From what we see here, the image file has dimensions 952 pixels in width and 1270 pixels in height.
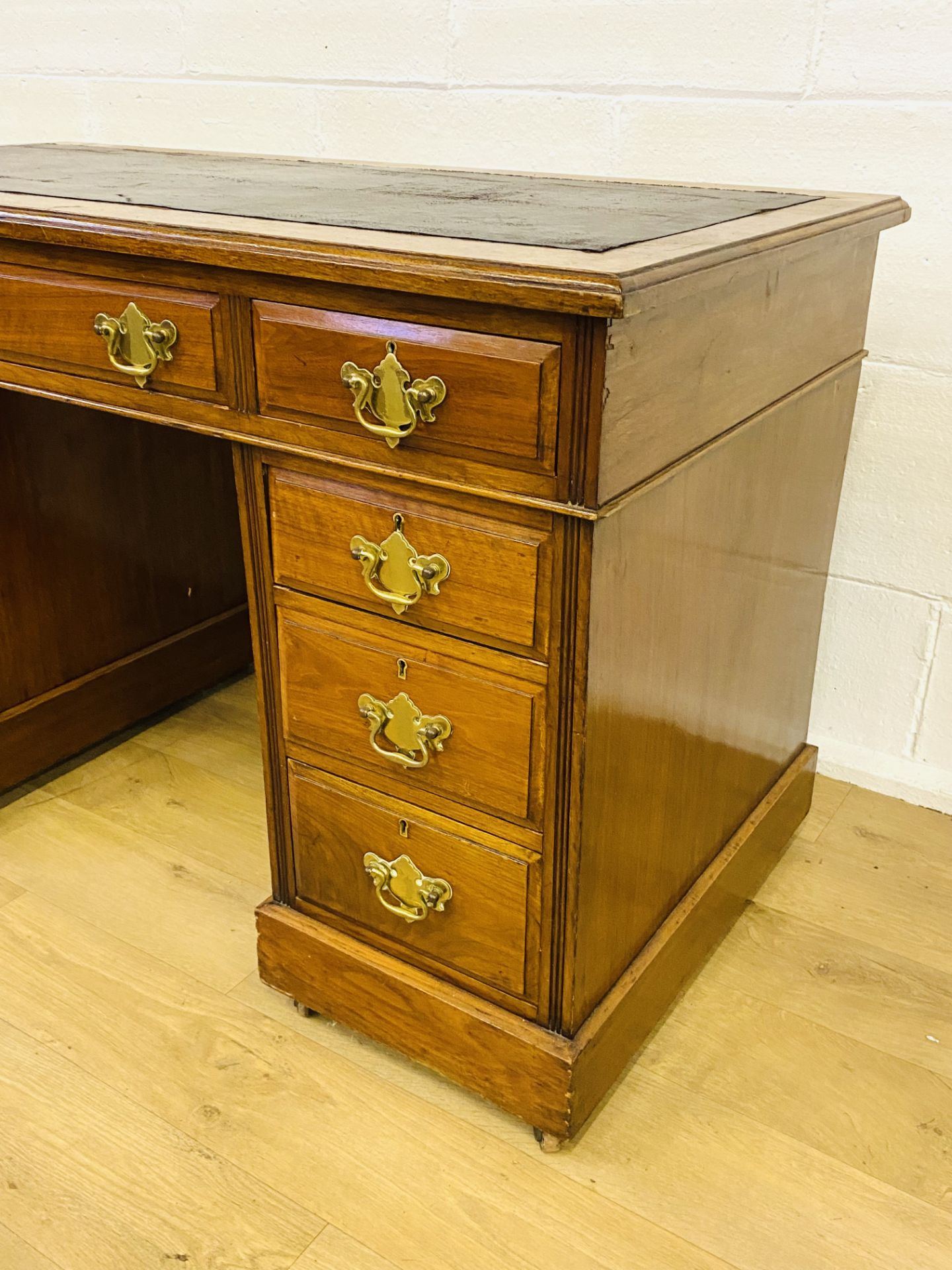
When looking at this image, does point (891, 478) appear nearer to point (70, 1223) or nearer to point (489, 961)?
point (489, 961)

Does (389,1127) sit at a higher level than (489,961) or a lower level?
lower

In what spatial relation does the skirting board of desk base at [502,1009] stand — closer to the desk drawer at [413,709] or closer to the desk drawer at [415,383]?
the desk drawer at [413,709]

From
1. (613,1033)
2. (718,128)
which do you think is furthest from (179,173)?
(613,1033)

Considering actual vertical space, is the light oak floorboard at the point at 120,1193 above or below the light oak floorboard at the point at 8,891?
above

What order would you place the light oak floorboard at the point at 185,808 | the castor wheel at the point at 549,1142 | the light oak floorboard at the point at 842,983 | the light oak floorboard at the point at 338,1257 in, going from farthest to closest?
the light oak floorboard at the point at 185,808, the light oak floorboard at the point at 842,983, the castor wheel at the point at 549,1142, the light oak floorboard at the point at 338,1257

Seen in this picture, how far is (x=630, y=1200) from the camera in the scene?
111cm

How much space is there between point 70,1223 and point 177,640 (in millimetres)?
1014

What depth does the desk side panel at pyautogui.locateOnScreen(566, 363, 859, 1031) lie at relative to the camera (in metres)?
1.02

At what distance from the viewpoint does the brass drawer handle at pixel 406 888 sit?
1138 mm

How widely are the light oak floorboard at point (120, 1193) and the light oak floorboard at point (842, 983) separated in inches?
8.9

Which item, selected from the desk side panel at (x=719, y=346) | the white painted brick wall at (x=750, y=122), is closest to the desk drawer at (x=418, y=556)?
the desk side panel at (x=719, y=346)

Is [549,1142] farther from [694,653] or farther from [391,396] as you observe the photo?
[391,396]

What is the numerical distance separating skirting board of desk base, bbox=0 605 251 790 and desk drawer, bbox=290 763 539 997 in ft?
2.13

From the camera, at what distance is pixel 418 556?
3.31 ft
